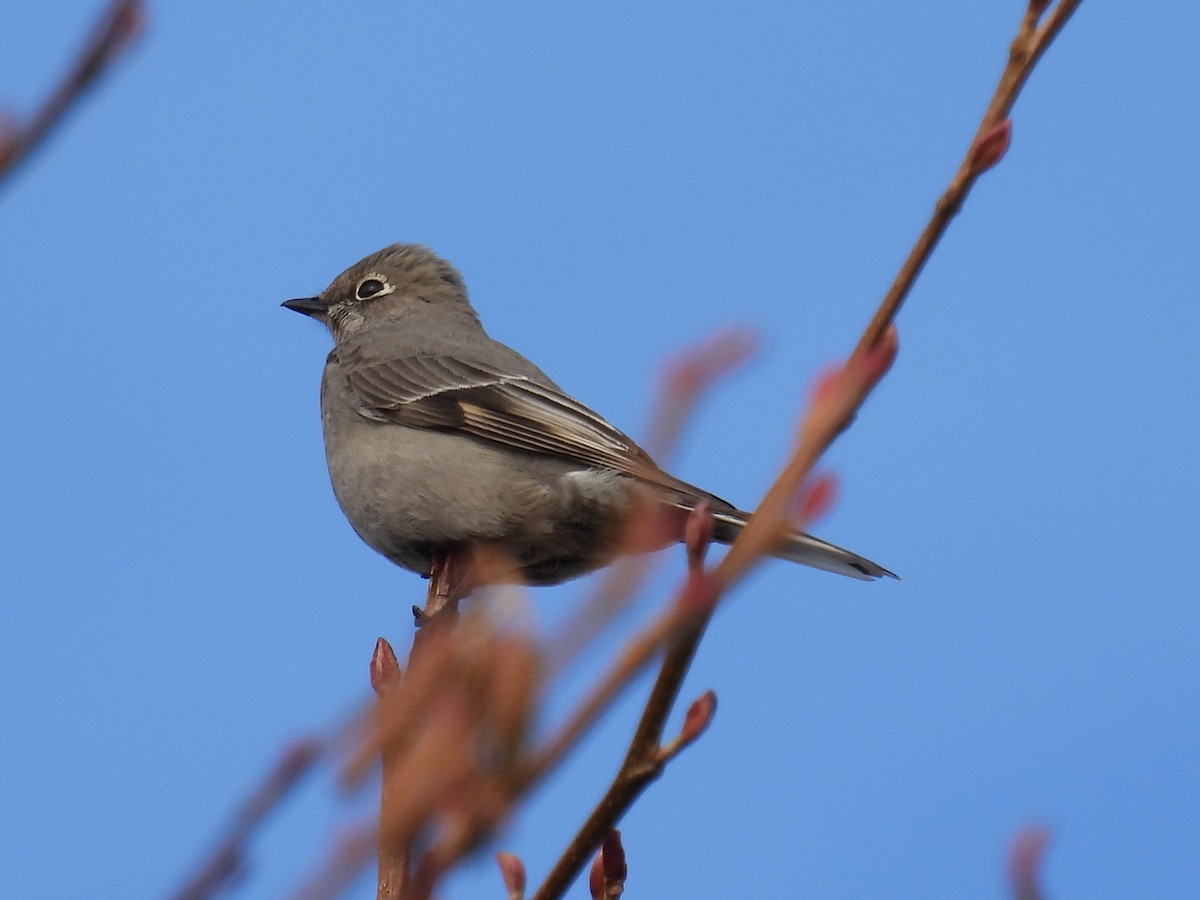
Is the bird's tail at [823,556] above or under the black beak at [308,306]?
under

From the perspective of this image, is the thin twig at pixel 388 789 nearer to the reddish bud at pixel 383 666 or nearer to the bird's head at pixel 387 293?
the reddish bud at pixel 383 666

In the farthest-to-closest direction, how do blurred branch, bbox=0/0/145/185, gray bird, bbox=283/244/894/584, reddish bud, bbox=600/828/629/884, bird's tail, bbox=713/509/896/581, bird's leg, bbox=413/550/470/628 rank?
gray bird, bbox=283/244/894/584
bird's tail, bbox=713/509/896/581
bird's leg, bbox=413/550/470/628
reddish bud, bbox=600/828/629/884
blurred branch, bbox=0/0/145/185

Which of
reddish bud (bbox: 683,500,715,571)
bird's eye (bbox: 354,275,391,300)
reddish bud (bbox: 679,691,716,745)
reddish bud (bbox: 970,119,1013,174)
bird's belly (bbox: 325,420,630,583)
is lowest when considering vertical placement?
reddish bud (bbox: 679,691,716,745)

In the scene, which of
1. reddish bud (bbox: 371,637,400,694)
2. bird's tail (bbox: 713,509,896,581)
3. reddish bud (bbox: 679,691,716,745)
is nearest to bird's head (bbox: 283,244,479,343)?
bird's tail (bbox: 713,509,896,581)

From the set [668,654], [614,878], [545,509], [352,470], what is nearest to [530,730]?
[668,654]

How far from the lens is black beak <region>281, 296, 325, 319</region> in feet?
38.1

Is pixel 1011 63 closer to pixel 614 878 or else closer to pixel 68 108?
pixel 68 108

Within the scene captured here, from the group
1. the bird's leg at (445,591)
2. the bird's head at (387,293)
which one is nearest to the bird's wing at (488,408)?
the bird's leg at (445,591)

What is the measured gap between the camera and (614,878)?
9.29ft

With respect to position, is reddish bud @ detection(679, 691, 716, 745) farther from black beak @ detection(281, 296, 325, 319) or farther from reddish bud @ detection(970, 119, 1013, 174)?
black beak @ detection(281, 296, 325, 319)

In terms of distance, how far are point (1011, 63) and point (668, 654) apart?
0.89m

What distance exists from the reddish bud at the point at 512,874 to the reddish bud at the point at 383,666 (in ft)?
5.01

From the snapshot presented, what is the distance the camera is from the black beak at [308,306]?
458 inches

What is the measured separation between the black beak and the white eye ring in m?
0.34
